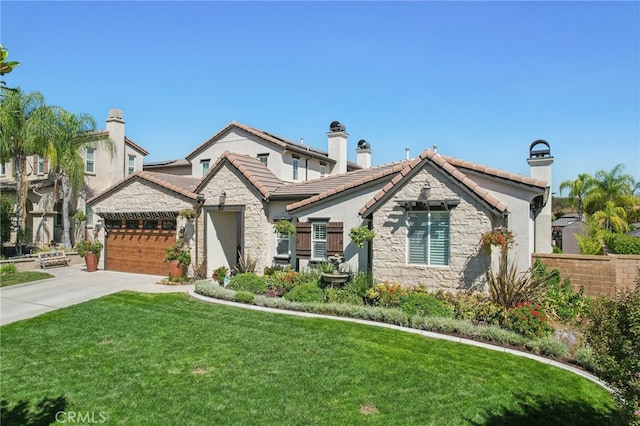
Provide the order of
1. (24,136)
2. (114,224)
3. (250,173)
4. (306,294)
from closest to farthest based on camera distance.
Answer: (306,294), (250,173), (114,224), (24,136)

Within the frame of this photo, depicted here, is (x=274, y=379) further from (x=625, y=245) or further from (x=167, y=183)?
(x=625, y=245)

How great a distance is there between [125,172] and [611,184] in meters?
39.8

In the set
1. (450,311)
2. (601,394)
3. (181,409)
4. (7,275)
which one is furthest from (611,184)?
(7,275)

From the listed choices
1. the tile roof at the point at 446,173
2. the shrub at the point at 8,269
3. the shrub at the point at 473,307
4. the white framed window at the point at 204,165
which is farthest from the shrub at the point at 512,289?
the shrub at the point at 8,269

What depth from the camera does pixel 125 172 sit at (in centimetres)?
3275

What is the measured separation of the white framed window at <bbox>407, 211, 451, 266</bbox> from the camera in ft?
46.3

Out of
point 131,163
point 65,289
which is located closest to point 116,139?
point 131,163

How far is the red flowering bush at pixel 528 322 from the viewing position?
35.1 ft

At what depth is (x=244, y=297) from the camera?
49.7ft

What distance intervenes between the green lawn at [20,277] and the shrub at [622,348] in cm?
2238

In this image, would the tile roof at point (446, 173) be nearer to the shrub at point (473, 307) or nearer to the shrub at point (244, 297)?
the shrub at point (473, 307)

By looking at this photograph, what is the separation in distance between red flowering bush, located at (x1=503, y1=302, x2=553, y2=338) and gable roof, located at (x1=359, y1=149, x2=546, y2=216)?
10.4 ft

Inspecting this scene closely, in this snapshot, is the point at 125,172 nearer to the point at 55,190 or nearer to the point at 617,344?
the point at 55,190

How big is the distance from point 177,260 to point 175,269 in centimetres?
44
